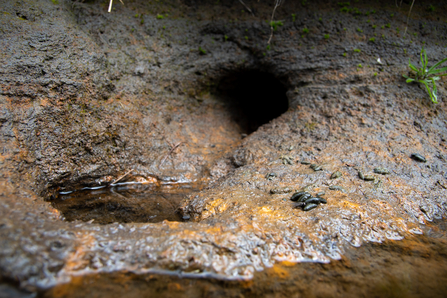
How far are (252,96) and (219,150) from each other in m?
1.79

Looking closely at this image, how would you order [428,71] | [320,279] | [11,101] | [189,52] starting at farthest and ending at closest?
[189,52] → [428,71] → [11,101] → [320,279]

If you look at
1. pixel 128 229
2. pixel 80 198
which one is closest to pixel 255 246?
pixel 128 229

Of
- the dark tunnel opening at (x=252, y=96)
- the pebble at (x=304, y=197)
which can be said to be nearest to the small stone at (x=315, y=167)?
the pebble at (x=304, y=197)

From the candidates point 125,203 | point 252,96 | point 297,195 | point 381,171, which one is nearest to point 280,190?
point 297,195

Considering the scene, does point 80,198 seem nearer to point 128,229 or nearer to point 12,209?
point 12,209

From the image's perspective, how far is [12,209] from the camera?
2.15 meters

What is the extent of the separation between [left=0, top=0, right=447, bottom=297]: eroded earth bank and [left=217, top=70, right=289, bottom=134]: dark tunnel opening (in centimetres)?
3

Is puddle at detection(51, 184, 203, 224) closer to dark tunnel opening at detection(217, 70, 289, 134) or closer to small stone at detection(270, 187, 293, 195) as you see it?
small stone at detection(270, 187, 293, 195)

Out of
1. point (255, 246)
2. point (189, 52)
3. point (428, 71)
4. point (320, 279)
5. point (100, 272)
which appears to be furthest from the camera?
point (189, 52)

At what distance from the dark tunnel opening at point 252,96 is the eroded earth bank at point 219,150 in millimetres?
33

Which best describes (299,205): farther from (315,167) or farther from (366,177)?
(366,177)

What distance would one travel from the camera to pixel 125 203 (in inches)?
132

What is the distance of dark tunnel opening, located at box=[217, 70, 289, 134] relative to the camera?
5.19m

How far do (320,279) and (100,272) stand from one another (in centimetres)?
158
